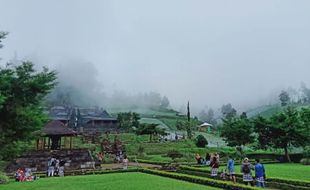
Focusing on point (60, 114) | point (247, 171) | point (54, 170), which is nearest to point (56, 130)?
point (54, 170)

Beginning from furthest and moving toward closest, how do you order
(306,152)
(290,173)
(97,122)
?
(97,122), (306,152), (290,173)

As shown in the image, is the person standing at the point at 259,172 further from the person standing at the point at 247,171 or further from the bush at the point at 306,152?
the bush at the point at 306,152

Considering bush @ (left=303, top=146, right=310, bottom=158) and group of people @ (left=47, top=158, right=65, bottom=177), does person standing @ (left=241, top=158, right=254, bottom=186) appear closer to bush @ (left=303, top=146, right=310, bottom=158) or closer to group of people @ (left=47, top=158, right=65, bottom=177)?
group of people @ (left=47, top=158, right=65, bottom=177)

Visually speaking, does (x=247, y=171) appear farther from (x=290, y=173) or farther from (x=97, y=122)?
(x=97, y=122)

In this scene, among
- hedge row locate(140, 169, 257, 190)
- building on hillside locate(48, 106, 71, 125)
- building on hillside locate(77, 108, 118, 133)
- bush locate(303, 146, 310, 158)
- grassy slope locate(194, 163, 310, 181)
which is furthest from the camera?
building on hillside locate(48, 106, 71, 125)

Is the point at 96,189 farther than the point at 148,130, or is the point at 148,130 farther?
the point at 148,130

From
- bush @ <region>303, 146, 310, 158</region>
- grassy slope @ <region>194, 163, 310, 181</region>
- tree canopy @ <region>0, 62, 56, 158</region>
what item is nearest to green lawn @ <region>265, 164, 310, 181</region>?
grassy slope @ <region>194, 163, 310, 181</region>

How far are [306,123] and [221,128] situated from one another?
11.0 m

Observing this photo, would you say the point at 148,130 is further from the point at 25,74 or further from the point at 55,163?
the point at 25,74

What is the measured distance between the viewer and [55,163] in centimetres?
3481

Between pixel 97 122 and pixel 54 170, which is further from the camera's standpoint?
pixel 97 122

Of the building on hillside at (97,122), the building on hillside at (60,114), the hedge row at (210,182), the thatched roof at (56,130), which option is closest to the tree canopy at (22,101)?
the hedge row at (210,182)

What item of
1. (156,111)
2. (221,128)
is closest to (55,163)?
(221,128)

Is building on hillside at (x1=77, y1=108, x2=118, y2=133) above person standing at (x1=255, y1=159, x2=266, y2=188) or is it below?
above
